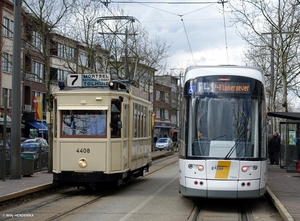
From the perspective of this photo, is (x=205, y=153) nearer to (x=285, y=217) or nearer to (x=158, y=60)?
(x=285, y=217)

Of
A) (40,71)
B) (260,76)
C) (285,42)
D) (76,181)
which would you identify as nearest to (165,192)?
(76,181)

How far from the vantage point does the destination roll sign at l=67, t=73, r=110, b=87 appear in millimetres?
15859

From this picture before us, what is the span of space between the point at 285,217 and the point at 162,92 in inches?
2873

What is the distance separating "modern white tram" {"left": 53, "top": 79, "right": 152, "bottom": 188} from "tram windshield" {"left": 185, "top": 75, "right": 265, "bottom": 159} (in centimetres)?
327

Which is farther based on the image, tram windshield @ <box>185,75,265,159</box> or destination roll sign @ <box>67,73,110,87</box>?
destination roll sign @ <box>67,73,110,87</box>

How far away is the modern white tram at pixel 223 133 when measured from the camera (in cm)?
1187

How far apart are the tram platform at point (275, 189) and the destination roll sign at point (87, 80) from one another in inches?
131

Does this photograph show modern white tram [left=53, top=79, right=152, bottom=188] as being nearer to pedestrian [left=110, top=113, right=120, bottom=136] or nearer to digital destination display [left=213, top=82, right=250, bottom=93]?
pedestrian [left=110, top=113, right=120, bottom=136]

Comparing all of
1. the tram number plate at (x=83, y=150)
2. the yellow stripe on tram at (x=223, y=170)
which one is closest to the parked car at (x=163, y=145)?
the tram number plate at (x=83, y=150)

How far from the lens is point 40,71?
181 feet

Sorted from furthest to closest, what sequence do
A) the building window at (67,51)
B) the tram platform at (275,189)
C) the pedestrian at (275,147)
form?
the building window at (67,51)
the pedestrian at (275,147)
the tram platform at (275,189)

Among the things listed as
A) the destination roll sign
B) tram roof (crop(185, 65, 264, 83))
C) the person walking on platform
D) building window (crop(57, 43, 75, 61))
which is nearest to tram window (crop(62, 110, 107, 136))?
the destination roll sign

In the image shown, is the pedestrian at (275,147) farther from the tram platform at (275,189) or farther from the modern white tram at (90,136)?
the modern white tram at (90,136)

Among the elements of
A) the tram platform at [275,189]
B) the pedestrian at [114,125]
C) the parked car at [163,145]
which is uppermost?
the pedestrian at [114,125]
